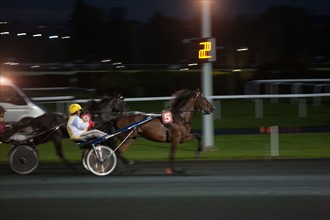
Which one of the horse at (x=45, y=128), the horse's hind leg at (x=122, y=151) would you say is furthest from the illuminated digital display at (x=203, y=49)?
the horse's hind leg at (x=122, y=151)

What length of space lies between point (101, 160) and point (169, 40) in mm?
74317

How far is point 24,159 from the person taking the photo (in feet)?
39.5

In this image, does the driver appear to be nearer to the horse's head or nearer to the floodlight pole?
the horse's head

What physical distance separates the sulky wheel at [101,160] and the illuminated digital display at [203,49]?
4953 millimetres

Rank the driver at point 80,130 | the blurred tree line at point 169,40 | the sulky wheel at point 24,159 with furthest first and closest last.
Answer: the blurred tree line at point 169,40, the sulky wheel at point 24,159, the driver at point 80,130

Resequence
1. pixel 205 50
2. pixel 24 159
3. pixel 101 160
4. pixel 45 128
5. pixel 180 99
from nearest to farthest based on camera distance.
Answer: pixel 101 160 → pixel 24 159 → pixel 45 128 → pixel 180 99 → pixel 205 50

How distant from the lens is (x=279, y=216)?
25.5 ft

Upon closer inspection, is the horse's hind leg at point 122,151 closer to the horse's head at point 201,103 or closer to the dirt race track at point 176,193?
the dirt race track at point 176,193

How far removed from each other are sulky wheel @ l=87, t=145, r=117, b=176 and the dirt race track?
16 centimetres

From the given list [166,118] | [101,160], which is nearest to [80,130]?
[101,160]

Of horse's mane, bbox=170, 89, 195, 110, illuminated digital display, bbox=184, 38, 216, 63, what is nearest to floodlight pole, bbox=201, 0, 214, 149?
illuminated digital display, bbox=184, 38, 216, 63

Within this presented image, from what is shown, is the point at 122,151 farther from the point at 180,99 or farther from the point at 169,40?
the point at 169,40

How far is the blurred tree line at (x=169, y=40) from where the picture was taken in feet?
235

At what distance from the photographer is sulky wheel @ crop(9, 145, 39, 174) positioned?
12.0 metres
